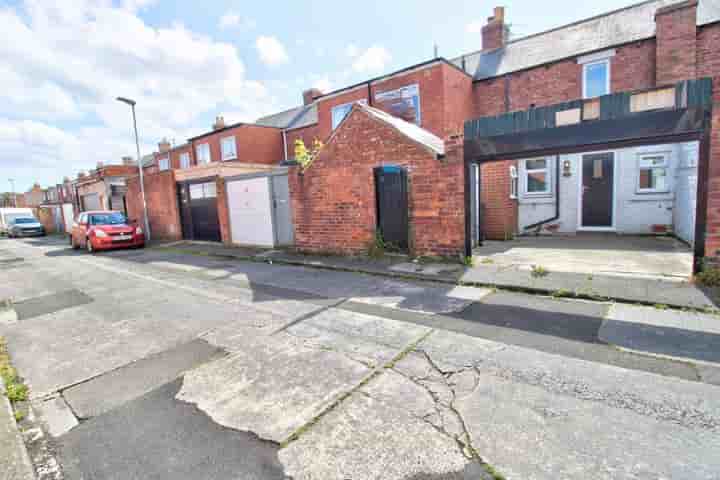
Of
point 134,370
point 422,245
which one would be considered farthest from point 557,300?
point 134,370

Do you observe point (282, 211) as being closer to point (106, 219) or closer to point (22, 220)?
point (106, 219)

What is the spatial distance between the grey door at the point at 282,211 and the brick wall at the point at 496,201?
6.39 m

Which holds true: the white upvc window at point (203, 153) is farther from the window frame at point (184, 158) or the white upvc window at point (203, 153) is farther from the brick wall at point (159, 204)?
the brick wall at point (159, 204)

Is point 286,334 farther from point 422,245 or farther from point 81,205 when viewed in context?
point 81,205

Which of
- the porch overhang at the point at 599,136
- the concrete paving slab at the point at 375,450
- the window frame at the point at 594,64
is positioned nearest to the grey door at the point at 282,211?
the porch overhang at the point at 599,136

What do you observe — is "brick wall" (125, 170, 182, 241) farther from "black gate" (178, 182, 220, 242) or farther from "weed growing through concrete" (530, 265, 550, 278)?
"weed growing through concrete" (530, 265, 550, 278)

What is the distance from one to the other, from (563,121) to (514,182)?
6326 millimetres

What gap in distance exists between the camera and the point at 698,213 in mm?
5363

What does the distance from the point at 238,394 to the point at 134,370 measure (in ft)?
4.48

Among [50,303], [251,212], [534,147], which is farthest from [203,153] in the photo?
[534,147]

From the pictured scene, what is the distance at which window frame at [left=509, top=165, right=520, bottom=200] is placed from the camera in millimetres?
11384

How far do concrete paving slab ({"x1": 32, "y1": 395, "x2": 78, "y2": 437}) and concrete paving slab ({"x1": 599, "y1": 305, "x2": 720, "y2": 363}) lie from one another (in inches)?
199

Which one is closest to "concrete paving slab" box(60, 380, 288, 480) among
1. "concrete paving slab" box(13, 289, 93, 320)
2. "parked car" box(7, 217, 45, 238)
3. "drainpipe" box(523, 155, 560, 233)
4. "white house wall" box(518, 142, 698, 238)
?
"concrete paving slab" box(13, 289, 93, 320)

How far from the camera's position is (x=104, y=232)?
1369cm
